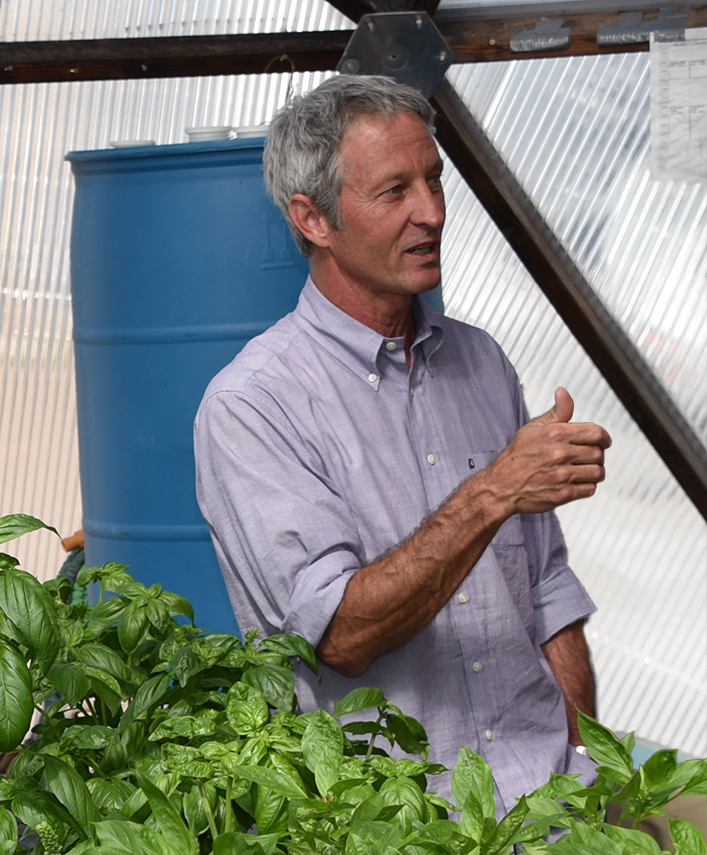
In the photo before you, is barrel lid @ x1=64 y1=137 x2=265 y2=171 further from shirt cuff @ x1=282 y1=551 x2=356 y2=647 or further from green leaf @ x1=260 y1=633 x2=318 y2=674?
green leaf @ x1=260 y1=633 x2=318 y2=674

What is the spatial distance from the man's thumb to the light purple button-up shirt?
23 centimetres

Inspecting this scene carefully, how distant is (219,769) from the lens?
0.63m

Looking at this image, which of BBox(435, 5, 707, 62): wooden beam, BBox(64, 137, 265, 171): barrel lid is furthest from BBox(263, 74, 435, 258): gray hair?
BBox(435, 5, 707, 62): wooden beam

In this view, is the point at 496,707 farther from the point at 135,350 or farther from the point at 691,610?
the point at 691,610

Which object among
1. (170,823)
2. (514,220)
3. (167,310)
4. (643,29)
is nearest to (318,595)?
(170,823)

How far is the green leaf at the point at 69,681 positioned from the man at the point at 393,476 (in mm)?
400

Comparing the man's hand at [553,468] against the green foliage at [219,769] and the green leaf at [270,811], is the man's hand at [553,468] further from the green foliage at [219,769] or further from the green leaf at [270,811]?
the green leaf at [270,811]

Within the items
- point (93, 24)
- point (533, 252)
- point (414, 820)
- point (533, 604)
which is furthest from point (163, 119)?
point (414, 820)

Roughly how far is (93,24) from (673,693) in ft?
6.78

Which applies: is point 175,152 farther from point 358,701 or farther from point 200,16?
point 358,701

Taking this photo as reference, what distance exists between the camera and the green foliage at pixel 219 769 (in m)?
0.53

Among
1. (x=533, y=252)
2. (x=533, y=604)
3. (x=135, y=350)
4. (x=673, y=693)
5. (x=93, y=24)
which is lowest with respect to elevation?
(x=673, y=693)

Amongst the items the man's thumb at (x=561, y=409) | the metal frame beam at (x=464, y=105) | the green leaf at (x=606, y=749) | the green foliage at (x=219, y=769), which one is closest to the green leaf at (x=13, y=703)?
the green foliage at (x=219, y=769)

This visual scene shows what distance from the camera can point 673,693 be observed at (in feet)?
8.26
